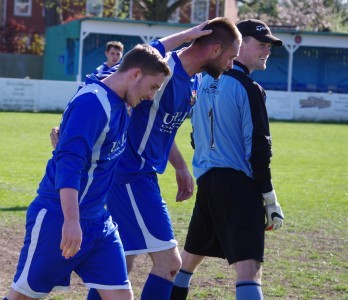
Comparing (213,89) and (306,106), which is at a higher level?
(213,89)

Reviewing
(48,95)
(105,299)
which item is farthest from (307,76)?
(105,299)

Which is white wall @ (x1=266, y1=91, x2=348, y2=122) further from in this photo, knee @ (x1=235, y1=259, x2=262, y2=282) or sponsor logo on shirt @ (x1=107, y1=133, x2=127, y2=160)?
sponsor logo on shirt @ (x1=107, y1=133, x2=127, y2=160)

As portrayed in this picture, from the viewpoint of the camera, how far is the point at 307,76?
152 ft

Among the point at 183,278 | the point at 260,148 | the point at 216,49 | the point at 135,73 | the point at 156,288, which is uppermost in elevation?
the point at 216,49

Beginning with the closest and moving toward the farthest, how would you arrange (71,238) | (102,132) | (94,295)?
1. (71,238)
2. (102,132)
3. (94,295)

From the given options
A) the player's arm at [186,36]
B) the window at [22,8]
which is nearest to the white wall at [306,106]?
the player's arm at [186,36]

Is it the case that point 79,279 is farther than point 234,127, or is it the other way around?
point 79,279

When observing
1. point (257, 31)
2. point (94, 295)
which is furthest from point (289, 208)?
point (94, 295)

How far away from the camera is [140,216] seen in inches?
218

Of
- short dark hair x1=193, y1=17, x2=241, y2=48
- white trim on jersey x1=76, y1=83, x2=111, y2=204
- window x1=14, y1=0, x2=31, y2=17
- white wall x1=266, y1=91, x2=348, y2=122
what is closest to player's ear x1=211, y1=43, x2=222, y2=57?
short dark hair x1=193, y1=17, x2=241, y2=48

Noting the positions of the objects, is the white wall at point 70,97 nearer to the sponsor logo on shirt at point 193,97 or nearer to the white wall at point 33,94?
the white wall at point 33,94

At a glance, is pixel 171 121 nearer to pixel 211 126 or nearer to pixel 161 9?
pixel 211 126

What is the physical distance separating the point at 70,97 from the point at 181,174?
84.2 ft

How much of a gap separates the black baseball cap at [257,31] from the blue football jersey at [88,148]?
1370 mm
